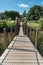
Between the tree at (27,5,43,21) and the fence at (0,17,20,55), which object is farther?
the tree at (27,5,43,21)

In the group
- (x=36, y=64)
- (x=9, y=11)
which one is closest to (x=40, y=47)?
(x=36, y=64)

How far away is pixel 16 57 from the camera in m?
5.12

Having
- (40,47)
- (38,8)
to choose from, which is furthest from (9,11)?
(40,47)

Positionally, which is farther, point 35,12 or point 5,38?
point 35,12

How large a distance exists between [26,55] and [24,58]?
1.28 feet

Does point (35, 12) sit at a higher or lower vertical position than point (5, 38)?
lower

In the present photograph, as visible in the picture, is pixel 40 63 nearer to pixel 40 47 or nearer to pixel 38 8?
Result: pixel 40 47

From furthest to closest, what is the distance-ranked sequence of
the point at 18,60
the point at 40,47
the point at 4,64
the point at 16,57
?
the point at 40,47 → the point at 16,57 → the point at 18,60 → the point at 4,64

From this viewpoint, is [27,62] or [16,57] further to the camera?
[16,57]

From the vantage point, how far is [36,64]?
438cm

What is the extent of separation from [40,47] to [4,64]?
3.08m

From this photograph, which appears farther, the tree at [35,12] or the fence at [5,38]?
the tree at [35,12]

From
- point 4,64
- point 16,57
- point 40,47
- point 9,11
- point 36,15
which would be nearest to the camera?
point 4,64

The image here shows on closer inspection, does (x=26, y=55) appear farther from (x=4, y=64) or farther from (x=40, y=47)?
(x=40, y=47)
